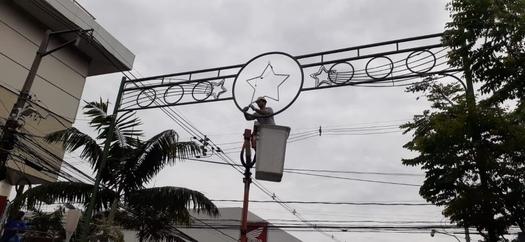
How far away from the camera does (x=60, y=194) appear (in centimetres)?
1351

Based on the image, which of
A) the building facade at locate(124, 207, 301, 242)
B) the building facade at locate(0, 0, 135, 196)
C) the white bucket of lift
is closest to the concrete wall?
the building facade at locate(0, 0, 135, 196)

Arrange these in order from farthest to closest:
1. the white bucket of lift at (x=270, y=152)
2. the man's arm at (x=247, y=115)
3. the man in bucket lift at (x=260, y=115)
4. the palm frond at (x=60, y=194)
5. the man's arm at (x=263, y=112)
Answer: the palm frond at (x=60, y=194), the man's arm at (x=247, y=115), the man's arm at (x=263, y=112), the man in bucket lift at (x=260, y=115), the white bucket of lift at (x=270, y=152)

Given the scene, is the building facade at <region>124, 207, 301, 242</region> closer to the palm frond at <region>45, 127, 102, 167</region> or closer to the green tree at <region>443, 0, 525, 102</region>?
the palm frond at <region>45, 127, 102, 167</region>

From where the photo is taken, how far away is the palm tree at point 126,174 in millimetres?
13594

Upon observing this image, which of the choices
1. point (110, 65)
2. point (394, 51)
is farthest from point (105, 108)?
point (394, 51)

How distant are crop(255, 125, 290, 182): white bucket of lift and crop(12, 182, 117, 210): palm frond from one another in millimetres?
10075

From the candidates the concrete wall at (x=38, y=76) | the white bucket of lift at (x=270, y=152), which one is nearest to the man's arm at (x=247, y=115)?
the white bucket of lift at (x=270, y=152)

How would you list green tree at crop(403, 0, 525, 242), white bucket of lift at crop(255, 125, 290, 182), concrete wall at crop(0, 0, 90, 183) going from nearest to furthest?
white bucket of lift at crop(255, 125, 290, 182), green tree at crop(403, 0, 525, 242), concrete wall at crop(0, 0, 90, 183)

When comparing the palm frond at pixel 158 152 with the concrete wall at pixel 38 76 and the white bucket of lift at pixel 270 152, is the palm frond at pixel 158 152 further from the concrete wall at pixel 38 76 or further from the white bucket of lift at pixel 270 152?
the white bucket of lift at pixel 270 152

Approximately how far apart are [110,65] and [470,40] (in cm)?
1777

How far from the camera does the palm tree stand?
13.6 meters

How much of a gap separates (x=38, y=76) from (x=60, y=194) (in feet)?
22.8

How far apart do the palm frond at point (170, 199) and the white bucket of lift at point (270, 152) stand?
358 inches

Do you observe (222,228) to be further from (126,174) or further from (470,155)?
(470,155)
